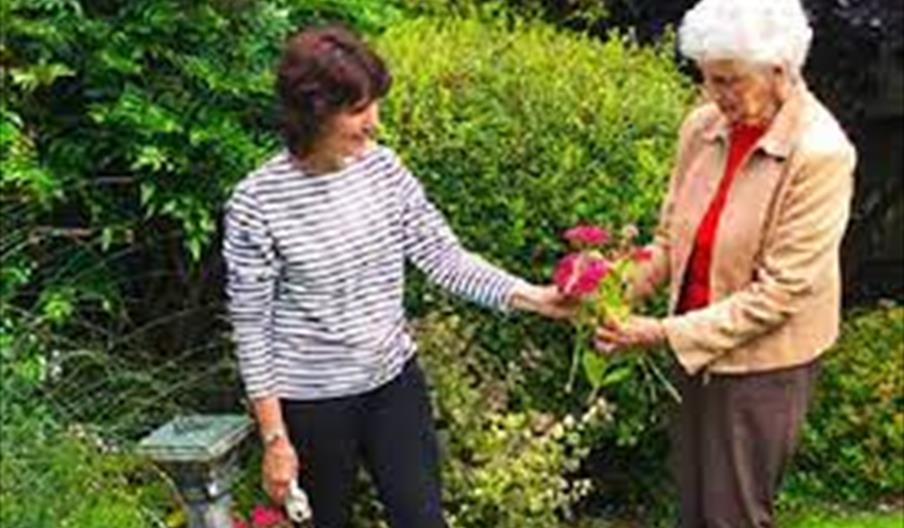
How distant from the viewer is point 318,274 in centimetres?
461

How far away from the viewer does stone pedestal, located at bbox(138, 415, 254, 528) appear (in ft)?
16.3

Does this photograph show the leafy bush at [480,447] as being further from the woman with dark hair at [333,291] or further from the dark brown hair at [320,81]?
the dark brown hair at [320,81]

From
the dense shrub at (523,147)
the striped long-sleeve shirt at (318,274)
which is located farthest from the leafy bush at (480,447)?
the striped long-sleeve shirt at (318,274)

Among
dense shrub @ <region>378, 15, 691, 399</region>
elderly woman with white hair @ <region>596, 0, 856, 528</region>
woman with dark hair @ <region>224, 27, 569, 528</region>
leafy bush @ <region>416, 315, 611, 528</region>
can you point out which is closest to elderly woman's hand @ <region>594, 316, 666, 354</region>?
elderly woman with white hair @ <region>596, 0, 856, 528</region>

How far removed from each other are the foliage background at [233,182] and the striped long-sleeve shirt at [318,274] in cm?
56

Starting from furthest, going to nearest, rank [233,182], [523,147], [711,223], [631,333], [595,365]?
[523,147], [233,182], [595,365], [631,333], [711,223]

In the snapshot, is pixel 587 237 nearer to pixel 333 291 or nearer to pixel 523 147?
pixel 333 291

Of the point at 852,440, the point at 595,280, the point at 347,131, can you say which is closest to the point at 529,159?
the point at 595,280

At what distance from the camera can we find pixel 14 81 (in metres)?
5.45

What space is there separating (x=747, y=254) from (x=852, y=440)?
2947 mm

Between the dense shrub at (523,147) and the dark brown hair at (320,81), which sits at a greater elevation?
the dark brown hair at (320,81)

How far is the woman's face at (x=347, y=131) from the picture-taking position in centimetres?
449

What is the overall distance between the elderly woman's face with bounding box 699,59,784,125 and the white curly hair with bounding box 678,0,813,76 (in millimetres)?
25

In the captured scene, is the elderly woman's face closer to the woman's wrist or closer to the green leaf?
the woman's wrist
